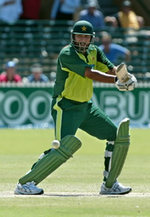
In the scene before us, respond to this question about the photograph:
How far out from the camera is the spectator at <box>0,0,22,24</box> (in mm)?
18812

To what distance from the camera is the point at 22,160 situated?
10.8m

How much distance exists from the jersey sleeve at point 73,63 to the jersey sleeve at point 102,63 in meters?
0.52

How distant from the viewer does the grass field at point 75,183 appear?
251 inches

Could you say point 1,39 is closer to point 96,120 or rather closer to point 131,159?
point 131,159

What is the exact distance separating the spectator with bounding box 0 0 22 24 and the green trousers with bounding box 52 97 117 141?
37.6ft

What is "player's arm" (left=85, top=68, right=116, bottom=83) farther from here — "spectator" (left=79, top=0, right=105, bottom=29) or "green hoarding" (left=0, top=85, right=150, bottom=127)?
"spectator" (left=79, top=0, right=105, bottom=29)

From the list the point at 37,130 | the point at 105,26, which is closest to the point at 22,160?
the point at 37,130

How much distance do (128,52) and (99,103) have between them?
243cm

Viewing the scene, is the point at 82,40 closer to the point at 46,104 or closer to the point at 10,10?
the point at 46,104

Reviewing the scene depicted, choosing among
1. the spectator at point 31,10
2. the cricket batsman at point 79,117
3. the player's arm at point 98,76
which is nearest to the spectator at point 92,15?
the spectator at point 31,10

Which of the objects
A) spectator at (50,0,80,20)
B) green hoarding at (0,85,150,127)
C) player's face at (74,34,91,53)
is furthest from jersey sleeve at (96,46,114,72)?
spectator at (50,0,80,20)

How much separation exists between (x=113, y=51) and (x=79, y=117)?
34.1 ft

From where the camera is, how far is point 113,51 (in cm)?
1783

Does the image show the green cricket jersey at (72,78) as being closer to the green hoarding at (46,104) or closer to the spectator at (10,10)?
Answer: the green hoarding at (46,104)
